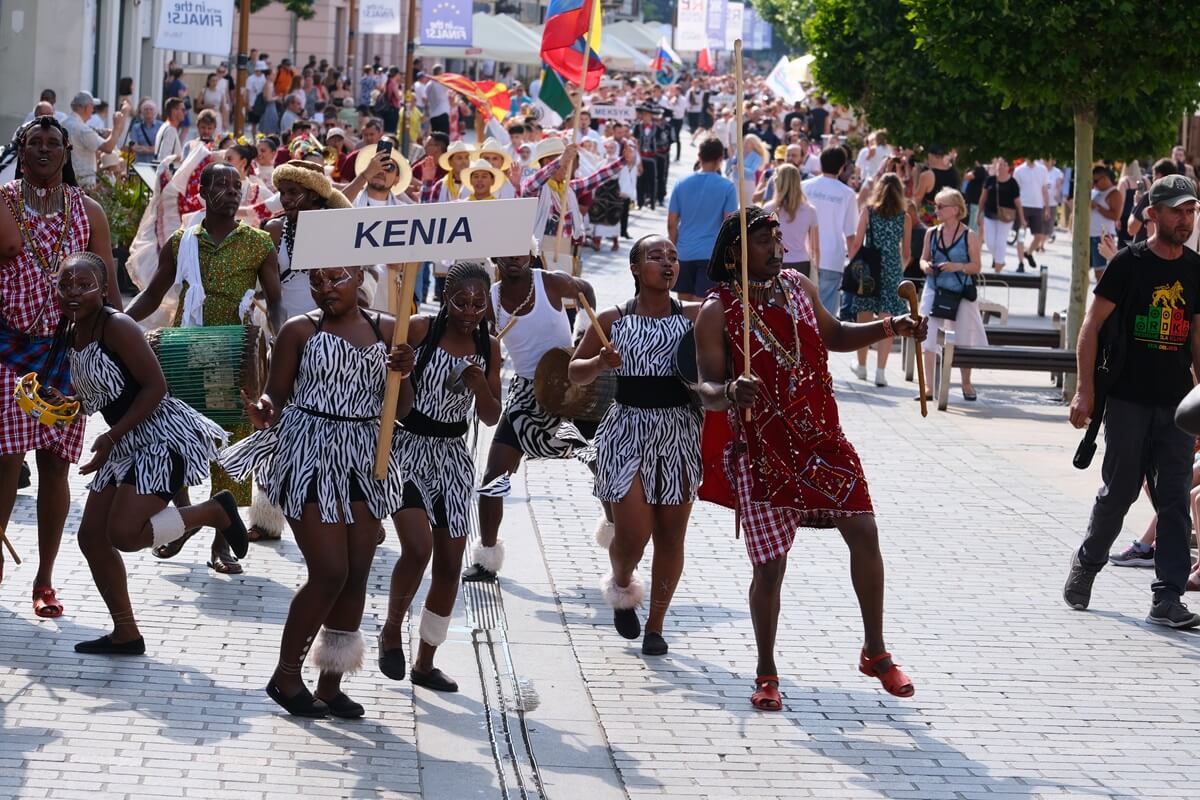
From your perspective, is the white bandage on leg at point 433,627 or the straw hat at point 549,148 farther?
the straw hat at point 549,148

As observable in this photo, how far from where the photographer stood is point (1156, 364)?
846cm

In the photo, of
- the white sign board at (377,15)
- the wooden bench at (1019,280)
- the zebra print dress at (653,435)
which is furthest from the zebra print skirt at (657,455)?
the white sign board at (377,15)

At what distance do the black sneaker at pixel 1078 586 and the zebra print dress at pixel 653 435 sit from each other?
2.11 meters

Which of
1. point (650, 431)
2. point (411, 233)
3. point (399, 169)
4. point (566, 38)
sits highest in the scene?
point (566, 38)

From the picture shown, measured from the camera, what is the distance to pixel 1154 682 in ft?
24.9

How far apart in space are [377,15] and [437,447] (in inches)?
976

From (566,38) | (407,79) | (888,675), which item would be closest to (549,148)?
(566,38)

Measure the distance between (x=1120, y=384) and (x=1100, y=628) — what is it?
1.10 meters

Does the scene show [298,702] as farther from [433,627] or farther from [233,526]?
[233,526]

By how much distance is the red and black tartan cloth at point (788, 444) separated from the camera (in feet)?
22.8

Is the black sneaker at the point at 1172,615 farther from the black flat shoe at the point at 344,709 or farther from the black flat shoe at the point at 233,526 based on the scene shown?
the black flat shoe at the point at 233,526

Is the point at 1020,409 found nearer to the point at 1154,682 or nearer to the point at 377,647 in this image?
the point at 1154,682

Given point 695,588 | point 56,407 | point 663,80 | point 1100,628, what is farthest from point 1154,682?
point 663,80

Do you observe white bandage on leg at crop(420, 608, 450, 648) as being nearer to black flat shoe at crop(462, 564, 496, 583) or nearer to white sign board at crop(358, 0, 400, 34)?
black flat shoe at crop(462, 564, 496, 583)
